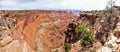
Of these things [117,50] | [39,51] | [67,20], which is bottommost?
[39,51]

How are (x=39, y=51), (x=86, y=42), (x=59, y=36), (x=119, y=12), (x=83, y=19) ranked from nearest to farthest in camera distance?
1. (x=119, y=12)
2. (x=86, y=42)
3. (x=83, y=19)
4. (x=39, y=51)
5. (x=59, y=36)

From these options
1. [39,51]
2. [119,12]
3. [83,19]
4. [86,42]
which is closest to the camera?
[119,12]

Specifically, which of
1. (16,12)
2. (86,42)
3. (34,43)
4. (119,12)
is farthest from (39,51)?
(119,12)

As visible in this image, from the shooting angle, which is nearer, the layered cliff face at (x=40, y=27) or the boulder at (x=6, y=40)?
the boulder at (x=6, y=40)

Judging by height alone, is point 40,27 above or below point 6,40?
below

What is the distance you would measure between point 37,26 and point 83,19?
2934 centimetres

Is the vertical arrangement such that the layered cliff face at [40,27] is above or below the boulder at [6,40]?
below

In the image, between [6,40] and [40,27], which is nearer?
[6,40]

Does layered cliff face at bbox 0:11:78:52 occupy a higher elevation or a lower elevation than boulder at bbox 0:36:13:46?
lower

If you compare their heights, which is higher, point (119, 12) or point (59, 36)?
point (119, 12)

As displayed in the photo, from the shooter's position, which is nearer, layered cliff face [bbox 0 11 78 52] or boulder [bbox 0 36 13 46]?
boulder [bbox 0 36 13 46]

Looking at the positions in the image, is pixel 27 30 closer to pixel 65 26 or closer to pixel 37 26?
pixel 37 26

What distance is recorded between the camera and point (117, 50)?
38094mm

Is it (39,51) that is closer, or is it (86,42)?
(86,42)
